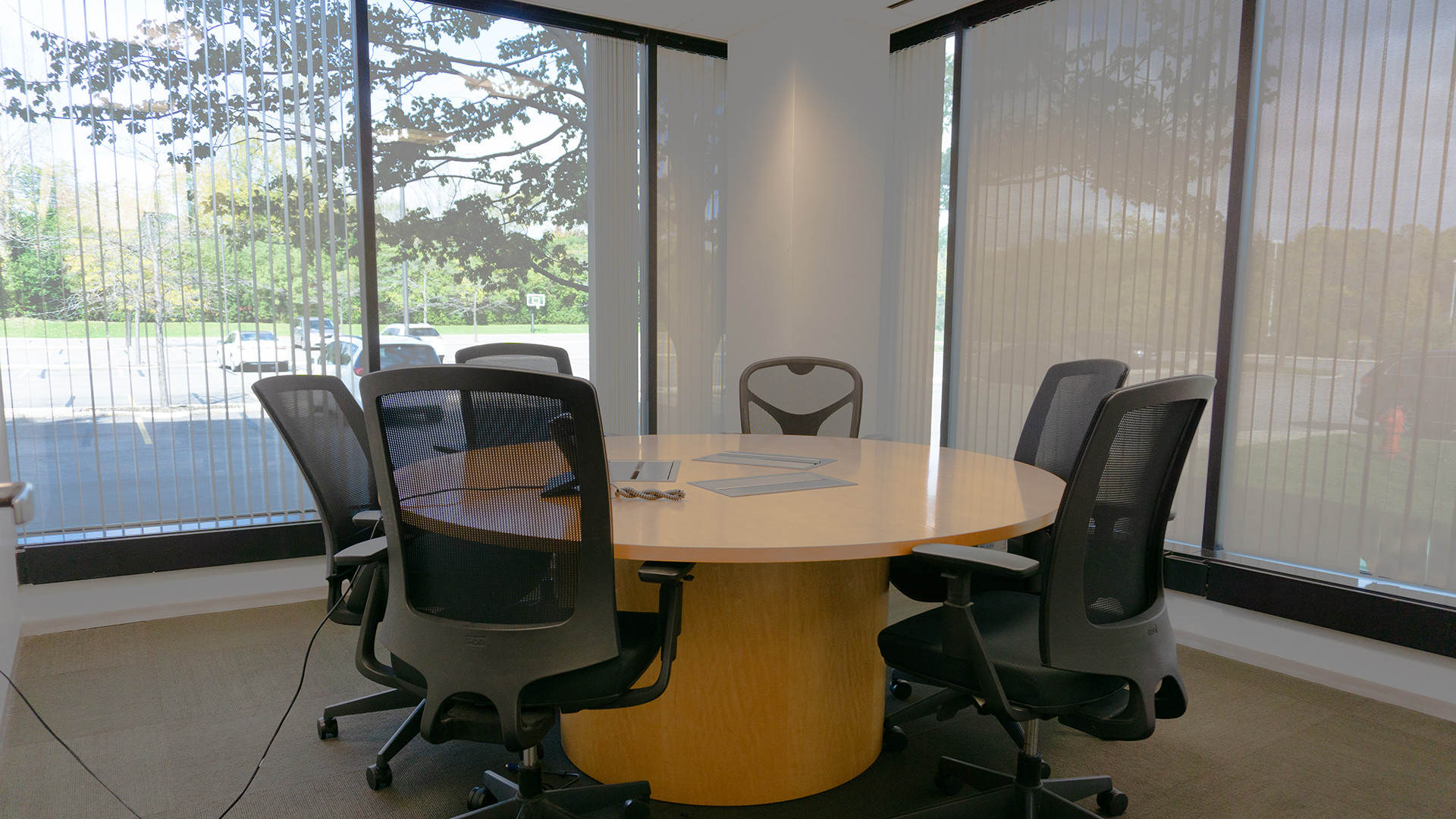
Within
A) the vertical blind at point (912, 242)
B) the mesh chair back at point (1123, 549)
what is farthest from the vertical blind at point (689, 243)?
the mesh chair back at point (1123, 549)

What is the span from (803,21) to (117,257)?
3420 mm

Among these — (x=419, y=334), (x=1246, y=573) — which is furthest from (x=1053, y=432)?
(x=419, y=334)

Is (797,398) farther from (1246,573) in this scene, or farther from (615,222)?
(1246,573)

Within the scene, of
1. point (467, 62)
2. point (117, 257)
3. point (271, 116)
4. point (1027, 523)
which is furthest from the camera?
point (467, 62)

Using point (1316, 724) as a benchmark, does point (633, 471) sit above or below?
above

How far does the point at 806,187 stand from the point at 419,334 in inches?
86.0

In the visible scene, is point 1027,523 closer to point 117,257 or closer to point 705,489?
point 705,489

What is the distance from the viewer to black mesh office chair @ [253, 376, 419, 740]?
242cm

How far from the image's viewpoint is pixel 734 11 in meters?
4.58

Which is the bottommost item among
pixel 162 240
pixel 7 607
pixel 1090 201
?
pixel 7 607

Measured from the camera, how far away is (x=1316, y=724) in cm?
287

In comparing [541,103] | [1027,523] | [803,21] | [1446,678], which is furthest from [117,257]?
[1446,678]

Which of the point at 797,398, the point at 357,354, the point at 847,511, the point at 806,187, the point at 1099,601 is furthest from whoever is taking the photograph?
the point at 806,187

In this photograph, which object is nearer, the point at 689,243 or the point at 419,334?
the point at 419,334
